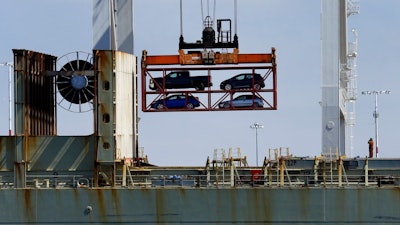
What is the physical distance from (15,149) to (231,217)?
984cm

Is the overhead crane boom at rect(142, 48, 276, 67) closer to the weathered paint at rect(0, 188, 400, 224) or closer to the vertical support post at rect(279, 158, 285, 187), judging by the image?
the vertical support post at rect(279, 158, 285, 187)

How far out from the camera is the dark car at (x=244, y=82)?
59688 millimetres

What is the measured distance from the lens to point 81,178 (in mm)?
52562

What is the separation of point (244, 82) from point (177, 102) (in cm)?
338

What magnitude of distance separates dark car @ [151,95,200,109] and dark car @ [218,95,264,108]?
4.40 feet

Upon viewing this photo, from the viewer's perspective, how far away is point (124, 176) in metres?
50.9

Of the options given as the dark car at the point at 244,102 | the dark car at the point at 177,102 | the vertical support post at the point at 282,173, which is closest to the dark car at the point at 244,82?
the dark car at the point at 244,102

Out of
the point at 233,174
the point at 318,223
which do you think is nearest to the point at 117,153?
the point at 233,174

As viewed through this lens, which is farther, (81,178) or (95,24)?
(95,24)

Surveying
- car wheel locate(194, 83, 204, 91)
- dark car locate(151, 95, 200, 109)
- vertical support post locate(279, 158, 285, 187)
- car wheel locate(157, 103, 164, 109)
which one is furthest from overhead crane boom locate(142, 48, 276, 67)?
vertical support post locate(279, 158, 285, 187)

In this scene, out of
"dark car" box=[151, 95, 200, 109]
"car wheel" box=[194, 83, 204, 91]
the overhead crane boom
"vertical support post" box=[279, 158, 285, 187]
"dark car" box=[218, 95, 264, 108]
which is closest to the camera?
"vertical support post" box=[279, 158, 285, 187]

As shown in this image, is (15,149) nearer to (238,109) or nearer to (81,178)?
(81,178)

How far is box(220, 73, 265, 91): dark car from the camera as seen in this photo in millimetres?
59688

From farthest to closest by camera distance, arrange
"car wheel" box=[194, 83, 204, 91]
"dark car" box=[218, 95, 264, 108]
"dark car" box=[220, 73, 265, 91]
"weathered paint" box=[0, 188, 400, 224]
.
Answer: "car wheel" box=[194, 83, 204, 91] < "dark car" box=[218, 95, 264, 108] < "dark car" box=[220, 73, 265, 91] < "weathered paint" box=[0, 188, 400, 224]
